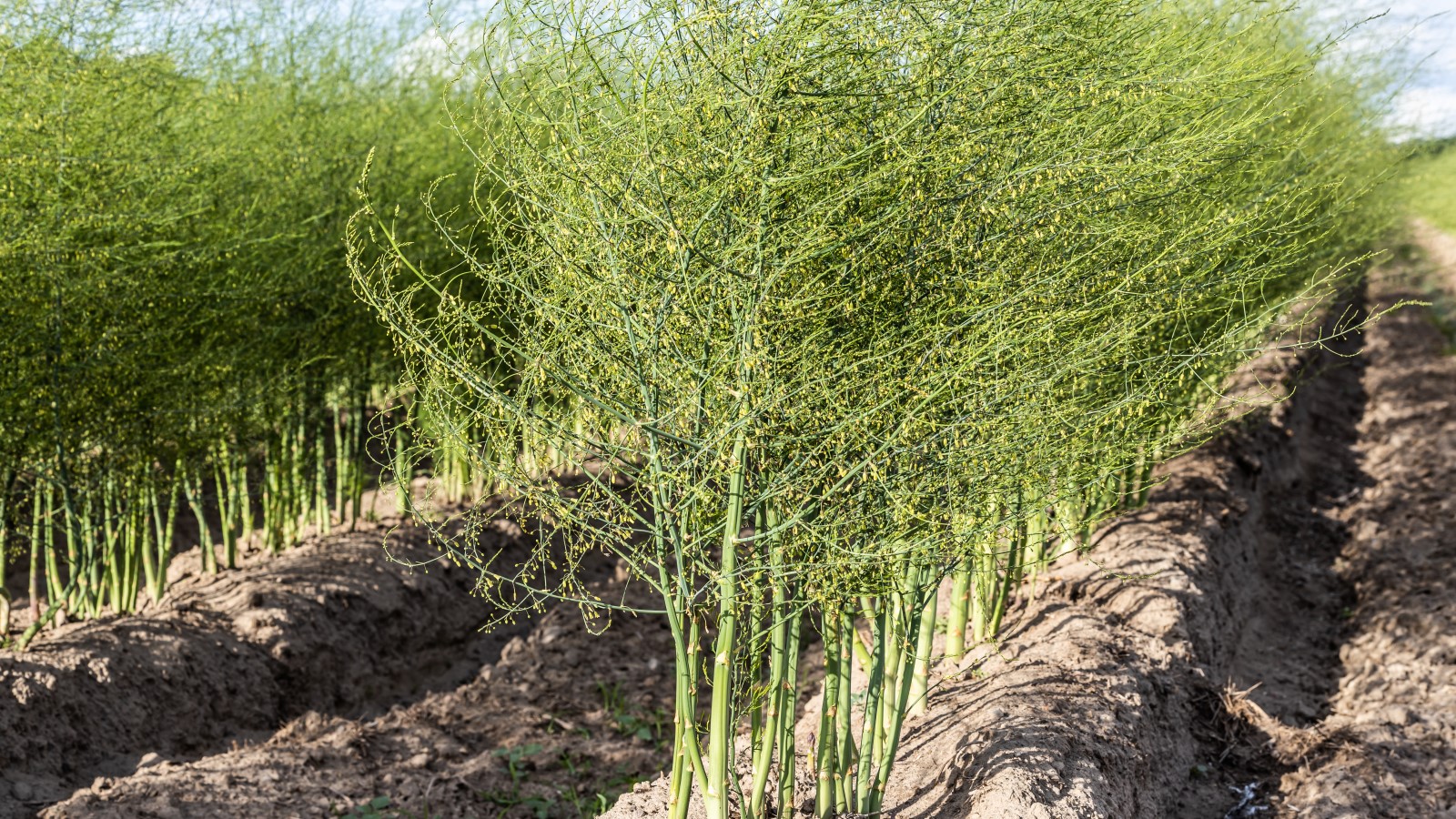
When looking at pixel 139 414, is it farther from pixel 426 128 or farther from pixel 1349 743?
pixel 1349 743

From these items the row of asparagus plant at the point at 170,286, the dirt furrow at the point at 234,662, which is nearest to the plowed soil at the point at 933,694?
the dirt furrow at the point at 234,662

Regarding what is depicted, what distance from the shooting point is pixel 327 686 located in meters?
6.62

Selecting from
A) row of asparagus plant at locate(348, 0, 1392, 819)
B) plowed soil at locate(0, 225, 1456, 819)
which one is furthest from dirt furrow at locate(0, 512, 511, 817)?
row of asparagus plant at locate(348, 0, 1392, 819)

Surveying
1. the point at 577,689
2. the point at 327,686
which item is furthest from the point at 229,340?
the point at 577,689

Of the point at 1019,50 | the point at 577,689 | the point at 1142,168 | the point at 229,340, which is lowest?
the point at 577,689

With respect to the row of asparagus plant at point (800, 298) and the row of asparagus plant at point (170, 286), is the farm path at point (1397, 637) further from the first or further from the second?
the row of asparagus plant at point (170, 286)

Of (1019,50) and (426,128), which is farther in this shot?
(426,128)

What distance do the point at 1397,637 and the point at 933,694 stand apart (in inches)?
137

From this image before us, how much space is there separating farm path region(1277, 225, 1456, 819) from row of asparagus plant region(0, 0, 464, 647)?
4339mm

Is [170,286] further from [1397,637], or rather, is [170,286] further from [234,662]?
[1397,637]

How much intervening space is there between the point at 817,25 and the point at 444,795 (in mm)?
3743

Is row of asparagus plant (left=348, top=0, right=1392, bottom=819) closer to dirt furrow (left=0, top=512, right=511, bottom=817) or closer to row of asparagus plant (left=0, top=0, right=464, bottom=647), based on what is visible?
row of asparagus plant (left=0, top=0, right=464, bottom=647)

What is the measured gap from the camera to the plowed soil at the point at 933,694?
4.66 meters

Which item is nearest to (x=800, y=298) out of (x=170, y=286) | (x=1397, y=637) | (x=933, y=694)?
(x=933, y=694)
